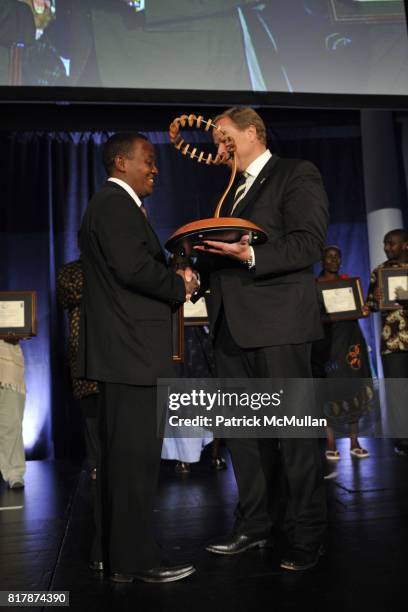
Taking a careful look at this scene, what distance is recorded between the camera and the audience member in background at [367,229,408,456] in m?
4.65

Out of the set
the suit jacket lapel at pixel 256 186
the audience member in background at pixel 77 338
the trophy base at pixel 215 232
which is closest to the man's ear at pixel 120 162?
the trophy base at pixel 215 232

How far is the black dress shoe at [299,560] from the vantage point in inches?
81.8

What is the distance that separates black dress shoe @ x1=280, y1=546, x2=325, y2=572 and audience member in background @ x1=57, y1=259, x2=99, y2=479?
2.08m

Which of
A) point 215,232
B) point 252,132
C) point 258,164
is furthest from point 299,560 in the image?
point 252,132

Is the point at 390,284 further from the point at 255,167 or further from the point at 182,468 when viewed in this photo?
the point at 255,167

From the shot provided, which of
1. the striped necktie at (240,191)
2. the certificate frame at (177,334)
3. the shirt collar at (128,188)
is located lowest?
the certificate frame at (177,334)

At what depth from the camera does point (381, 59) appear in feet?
16.9

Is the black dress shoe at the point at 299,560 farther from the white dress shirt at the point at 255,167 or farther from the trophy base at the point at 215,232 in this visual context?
the white dress shirt at the point at 255,167

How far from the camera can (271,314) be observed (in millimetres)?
2256

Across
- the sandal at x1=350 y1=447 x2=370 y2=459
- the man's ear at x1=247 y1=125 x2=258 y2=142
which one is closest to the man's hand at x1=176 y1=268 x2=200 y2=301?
the man's ear at x1=247 y1=125 x2=258 y2=142

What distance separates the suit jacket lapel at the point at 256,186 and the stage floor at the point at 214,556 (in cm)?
126

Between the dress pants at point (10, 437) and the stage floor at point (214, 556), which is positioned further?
the dress pants at point (10, 437)

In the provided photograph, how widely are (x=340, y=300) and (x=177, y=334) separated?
8.50 ft

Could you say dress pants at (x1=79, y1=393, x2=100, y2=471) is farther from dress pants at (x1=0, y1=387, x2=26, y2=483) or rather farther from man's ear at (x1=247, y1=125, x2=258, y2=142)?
man's ear at (x1=247, y1=125, x2=258, y2=142)
